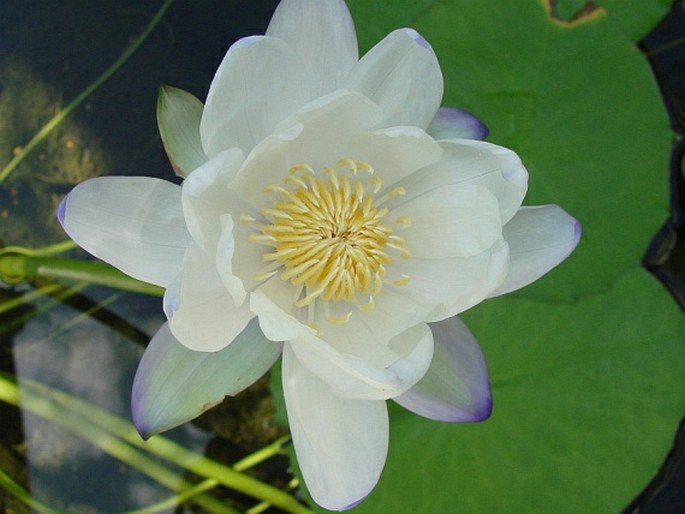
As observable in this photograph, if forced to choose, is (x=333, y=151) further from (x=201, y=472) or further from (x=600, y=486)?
(x=201, y=472)

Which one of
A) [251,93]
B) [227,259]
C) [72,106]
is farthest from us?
[72,106]

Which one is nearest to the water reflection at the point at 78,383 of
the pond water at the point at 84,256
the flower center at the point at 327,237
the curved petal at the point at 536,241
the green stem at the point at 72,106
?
the pond water at the point at 84,256

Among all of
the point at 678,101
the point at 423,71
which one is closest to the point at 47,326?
the point at 423,71

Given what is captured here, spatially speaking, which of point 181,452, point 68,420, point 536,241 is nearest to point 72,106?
point 68,420

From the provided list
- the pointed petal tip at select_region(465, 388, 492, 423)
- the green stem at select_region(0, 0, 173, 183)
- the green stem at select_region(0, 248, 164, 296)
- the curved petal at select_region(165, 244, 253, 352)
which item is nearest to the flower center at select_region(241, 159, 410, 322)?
the curved petal at select_region(165, 244, 253, 352)

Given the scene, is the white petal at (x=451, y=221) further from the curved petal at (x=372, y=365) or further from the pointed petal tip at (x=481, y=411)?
the pointed petal tip at (x=481, y=411)

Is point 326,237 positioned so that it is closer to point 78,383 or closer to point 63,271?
point 63,271
